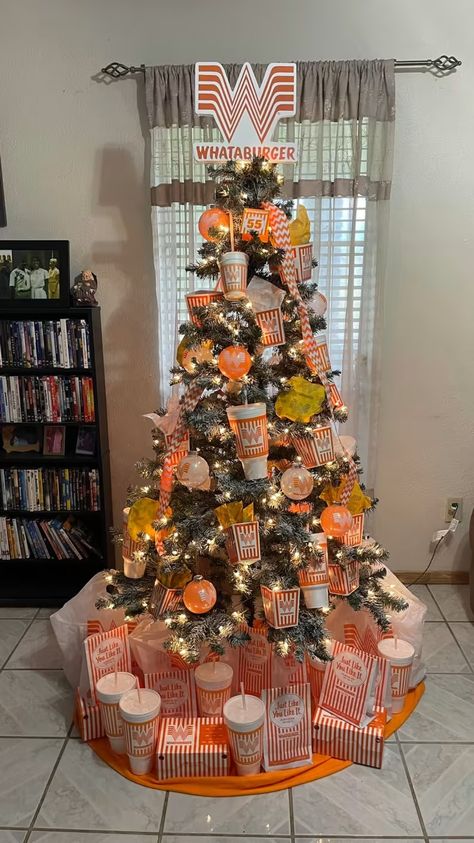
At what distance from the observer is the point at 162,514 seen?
1909 millimetres

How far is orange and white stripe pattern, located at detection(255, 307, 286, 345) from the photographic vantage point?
1.79 metres

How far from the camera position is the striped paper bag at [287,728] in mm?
1777

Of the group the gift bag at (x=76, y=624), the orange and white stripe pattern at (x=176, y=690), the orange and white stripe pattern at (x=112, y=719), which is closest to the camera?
the orange and white stripe pattern at (x=112, y=719)

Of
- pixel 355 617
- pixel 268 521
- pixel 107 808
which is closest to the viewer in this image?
pixel 107 808

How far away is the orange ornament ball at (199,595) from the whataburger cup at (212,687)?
218mm

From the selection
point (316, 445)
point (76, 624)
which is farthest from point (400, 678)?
point (76, 624)

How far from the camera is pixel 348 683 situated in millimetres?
1887

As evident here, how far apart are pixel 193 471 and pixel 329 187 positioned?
130 cm

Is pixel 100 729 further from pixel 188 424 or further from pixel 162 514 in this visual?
pixel 188 424

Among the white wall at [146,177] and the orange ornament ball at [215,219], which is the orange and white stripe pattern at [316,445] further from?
the white wall at [146,177]

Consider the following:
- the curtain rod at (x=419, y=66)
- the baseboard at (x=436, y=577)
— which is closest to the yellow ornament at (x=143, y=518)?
the baseboard at (x=436, y=577)

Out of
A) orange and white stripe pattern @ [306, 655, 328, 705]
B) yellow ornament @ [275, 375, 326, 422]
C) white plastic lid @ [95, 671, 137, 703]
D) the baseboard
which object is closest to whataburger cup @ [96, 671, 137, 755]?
white plastic lid @ [95, 671, 137, 703]

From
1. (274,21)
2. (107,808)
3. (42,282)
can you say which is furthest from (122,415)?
(274,21)

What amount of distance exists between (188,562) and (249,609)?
0.84ft
